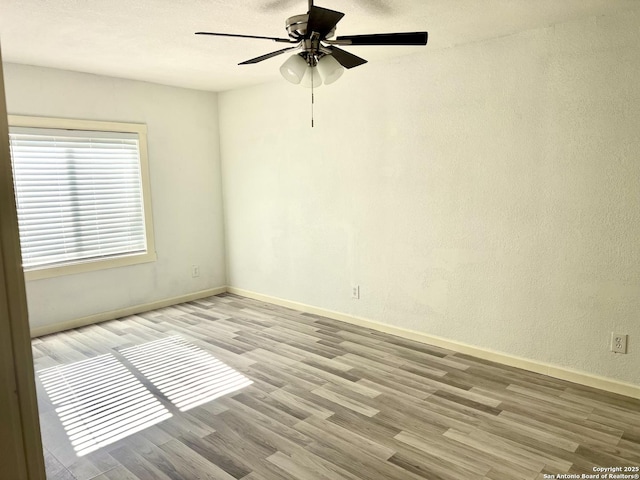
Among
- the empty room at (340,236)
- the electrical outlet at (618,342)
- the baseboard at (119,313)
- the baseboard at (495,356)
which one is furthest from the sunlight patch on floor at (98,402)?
the electrical outlet at (618,342)

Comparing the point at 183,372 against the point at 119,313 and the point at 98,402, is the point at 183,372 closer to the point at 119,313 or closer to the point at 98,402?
the point at 98,402

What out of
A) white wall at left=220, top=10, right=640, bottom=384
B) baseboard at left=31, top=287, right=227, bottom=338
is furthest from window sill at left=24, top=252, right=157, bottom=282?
white wall at left=220, top=10, right=640, bottom=384

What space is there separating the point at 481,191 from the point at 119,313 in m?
3.91

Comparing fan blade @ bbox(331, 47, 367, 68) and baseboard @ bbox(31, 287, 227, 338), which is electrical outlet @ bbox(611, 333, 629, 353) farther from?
baseboard @ bbox(31, 287, 227, 338)

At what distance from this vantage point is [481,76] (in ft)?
11.4

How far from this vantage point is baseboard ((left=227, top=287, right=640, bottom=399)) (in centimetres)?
305

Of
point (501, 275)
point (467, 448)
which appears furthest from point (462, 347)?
point (467, 448)

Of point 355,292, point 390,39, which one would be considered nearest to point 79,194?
point 355,292

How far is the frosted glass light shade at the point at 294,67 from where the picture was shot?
104 inches

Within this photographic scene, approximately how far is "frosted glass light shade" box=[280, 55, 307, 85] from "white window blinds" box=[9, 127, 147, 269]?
2767 mm

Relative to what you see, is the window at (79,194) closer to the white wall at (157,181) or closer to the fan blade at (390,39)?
the white wall at (157,181)

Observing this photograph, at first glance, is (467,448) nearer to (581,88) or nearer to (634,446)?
(634,446)

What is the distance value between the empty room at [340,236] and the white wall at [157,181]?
1.0 inches

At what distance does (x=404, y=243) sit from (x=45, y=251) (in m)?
3.41
